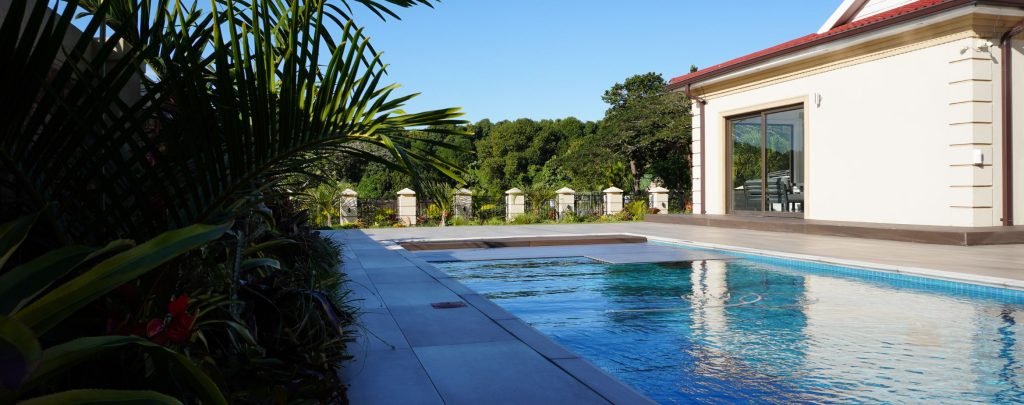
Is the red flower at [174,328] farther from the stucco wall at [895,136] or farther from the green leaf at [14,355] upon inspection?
the stucco wall at [895,136]

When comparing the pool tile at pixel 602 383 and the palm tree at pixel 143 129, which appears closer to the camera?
the palm tree at pixel 143 129

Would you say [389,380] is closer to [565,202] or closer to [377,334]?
[377,334]

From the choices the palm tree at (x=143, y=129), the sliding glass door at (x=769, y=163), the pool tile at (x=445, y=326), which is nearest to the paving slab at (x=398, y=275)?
the pool tile at (x=445, y=326)

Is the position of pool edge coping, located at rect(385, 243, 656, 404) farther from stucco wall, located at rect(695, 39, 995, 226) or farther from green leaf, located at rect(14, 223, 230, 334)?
stucco wall, located at rect(695, 39, 995, 226)

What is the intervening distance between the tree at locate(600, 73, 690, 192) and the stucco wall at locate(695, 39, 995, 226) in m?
11.4

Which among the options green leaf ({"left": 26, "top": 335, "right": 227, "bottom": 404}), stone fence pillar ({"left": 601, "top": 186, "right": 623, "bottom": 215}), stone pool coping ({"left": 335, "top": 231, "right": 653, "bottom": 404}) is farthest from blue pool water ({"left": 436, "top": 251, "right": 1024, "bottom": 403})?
stone fence pillar ({"left": 601, "top": 186, "right": 623, "bottom": 215})

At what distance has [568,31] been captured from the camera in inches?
811

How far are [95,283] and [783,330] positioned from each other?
206 inches

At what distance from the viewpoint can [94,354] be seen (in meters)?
0.92

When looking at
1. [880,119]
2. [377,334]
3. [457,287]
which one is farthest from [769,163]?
[377,334]

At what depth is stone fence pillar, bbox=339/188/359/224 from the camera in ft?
62.1

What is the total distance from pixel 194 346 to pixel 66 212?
2.87ft

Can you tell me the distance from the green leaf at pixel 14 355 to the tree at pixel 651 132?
25.1 metres

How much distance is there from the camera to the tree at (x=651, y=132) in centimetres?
2547
